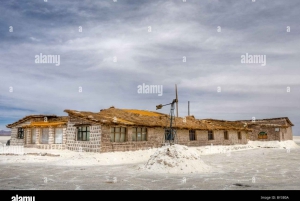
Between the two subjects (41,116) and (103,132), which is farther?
(41,116)

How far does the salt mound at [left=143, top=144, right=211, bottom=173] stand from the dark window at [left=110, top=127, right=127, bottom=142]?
6.46 metres

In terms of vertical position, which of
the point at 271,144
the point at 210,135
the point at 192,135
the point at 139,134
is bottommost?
the point at 271,144

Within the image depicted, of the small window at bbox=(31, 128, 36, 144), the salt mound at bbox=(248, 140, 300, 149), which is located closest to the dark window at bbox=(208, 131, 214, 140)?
the salt mound at bbox=(248, 140, 300, 149)

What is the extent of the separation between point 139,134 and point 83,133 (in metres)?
4.76

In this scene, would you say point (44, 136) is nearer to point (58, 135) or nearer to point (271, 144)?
point (58, 135)

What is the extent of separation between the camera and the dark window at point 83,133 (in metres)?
20.3

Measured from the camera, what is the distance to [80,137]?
68.3 ft

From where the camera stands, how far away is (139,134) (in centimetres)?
2256

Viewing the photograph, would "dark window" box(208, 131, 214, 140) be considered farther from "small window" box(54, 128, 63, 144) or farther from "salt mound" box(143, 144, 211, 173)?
"salt mound" box(143, 144, 211, 173)

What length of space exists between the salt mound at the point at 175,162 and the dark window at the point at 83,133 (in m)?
7.60

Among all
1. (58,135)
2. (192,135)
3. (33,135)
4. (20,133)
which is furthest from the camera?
(192,135)

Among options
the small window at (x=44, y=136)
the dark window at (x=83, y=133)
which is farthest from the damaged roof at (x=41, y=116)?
the dark window at (x=83, y=133)

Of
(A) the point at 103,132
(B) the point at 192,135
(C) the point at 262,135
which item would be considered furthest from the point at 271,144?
(A) the point at 103,132
